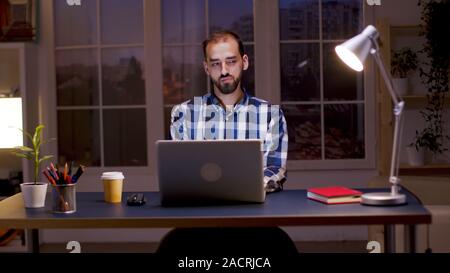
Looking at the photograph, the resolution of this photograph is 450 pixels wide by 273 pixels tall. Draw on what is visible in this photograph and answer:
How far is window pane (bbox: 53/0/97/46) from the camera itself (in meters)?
4.52

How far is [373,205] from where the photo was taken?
5.94ft

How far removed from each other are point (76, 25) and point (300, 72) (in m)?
1.66

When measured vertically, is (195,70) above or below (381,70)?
above

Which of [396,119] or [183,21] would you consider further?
[183,21]

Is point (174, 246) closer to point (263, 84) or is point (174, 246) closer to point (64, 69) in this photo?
point (263, 84)

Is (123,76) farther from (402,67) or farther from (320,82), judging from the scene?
(402,67)

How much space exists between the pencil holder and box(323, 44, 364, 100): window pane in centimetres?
Result: 295

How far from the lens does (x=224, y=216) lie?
1.67 m

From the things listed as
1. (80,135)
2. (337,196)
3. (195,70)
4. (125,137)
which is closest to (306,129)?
(195,70)

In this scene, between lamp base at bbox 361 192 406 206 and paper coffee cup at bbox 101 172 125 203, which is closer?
lamp base at bbox 361 192 406 206

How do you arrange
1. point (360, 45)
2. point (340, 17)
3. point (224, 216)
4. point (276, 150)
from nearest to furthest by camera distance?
point (224, 216) → point (360, 45) → point (276, 150) → point (340, 17)

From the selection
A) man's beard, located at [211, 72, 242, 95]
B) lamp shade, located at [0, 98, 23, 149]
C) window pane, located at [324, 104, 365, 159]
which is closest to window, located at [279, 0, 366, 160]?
window pane, located at [324, 104, 365, 159]

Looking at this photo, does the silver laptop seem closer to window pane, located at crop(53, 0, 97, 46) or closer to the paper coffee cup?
the paper coffee cup

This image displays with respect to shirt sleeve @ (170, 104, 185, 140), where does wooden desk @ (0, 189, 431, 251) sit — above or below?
below
